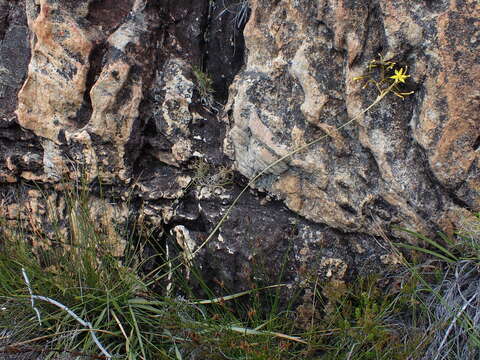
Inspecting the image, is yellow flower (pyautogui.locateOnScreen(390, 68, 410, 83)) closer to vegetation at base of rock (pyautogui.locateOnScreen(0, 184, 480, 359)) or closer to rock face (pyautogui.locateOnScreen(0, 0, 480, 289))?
rock face (pyautogui.locateOnScreen(0, 0, 480, 289))

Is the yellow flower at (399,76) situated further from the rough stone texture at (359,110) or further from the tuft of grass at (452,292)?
the tuft of grass at (452,292)

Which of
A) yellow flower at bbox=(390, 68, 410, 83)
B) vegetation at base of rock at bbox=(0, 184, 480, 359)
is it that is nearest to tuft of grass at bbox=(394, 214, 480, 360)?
vegetation at base of rock at bbox=(0, 184, 480, 359)

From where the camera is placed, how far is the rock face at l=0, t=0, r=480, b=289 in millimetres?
2266

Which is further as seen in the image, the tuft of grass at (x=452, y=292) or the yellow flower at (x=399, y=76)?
the yellow flower at (x=399, y=76)

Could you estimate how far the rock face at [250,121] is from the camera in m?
2.27

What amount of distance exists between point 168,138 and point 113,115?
1.00 feet

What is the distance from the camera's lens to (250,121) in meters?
2.63

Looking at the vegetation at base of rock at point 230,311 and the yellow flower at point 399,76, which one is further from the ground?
the yellow flower at point 399,76

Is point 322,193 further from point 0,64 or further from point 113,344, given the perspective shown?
point 0,64

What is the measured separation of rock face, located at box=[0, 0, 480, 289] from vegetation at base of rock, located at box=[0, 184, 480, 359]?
14 cm

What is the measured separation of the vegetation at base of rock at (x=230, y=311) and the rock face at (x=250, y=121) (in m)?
0.14

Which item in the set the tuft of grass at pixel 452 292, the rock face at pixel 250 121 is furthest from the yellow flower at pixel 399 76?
the tuft of grass at pixel 452 292

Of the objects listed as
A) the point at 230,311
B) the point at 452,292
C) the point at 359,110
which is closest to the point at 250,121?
the point at 359,110

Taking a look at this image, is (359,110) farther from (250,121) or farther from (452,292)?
(452,292)
